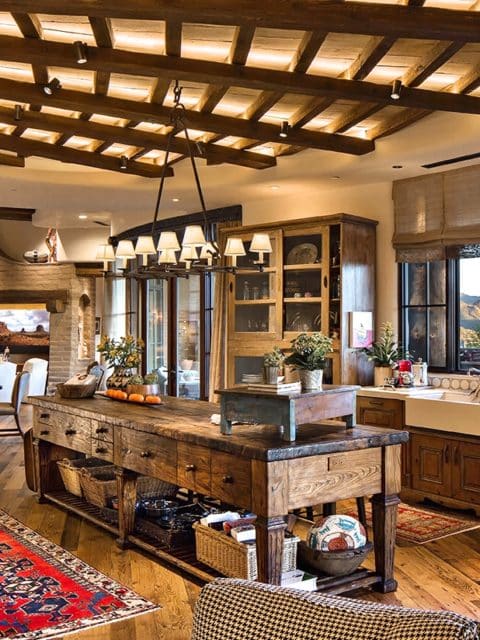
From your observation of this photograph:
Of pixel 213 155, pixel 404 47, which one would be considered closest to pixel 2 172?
pixel 213 155

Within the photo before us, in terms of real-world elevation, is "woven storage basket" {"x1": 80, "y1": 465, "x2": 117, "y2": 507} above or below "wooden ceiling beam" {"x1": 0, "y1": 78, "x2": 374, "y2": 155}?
below

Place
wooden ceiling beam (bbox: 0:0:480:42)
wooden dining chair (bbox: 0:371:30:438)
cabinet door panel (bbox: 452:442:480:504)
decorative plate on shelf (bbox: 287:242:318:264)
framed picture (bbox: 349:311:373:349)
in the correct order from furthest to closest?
wooden dining chair (bbox: 0:371:30:438) < decorative plate on shelf (bbox: 287:242:318:264) < framed picture (bbox: 349:311:373:349) < cabinet door panel (bbox: 452:442:480:504) < wooden ceiling beam (bbox: 0:0:480:42)

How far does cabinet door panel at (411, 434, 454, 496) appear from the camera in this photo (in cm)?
567

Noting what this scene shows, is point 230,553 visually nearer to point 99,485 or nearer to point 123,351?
point 99,485

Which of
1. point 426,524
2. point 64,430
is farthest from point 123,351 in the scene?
point 426,524

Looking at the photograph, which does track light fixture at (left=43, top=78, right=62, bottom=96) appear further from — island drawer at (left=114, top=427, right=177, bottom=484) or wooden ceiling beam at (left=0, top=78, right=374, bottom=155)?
island drawer at (left=114, top=427, right=177, bottom=484)

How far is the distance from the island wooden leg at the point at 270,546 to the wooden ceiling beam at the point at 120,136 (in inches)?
136

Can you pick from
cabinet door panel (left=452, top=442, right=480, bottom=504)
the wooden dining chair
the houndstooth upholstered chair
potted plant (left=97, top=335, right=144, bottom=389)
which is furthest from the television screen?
the houndstooth upholstered chair

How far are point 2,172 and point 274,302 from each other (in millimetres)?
2734

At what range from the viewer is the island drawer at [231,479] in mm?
3575

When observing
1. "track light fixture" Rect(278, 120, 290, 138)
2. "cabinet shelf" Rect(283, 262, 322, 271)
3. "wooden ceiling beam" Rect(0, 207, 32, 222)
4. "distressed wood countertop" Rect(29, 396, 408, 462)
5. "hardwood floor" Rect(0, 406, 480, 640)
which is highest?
"wooden ceiling beam" Rect(0, 207, 32, 222)

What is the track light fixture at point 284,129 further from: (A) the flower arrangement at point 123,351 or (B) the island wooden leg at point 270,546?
(B) the island wooden leg at point 270,546

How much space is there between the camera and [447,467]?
18.6 ft

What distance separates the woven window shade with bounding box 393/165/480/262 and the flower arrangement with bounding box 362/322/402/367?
657 mm
